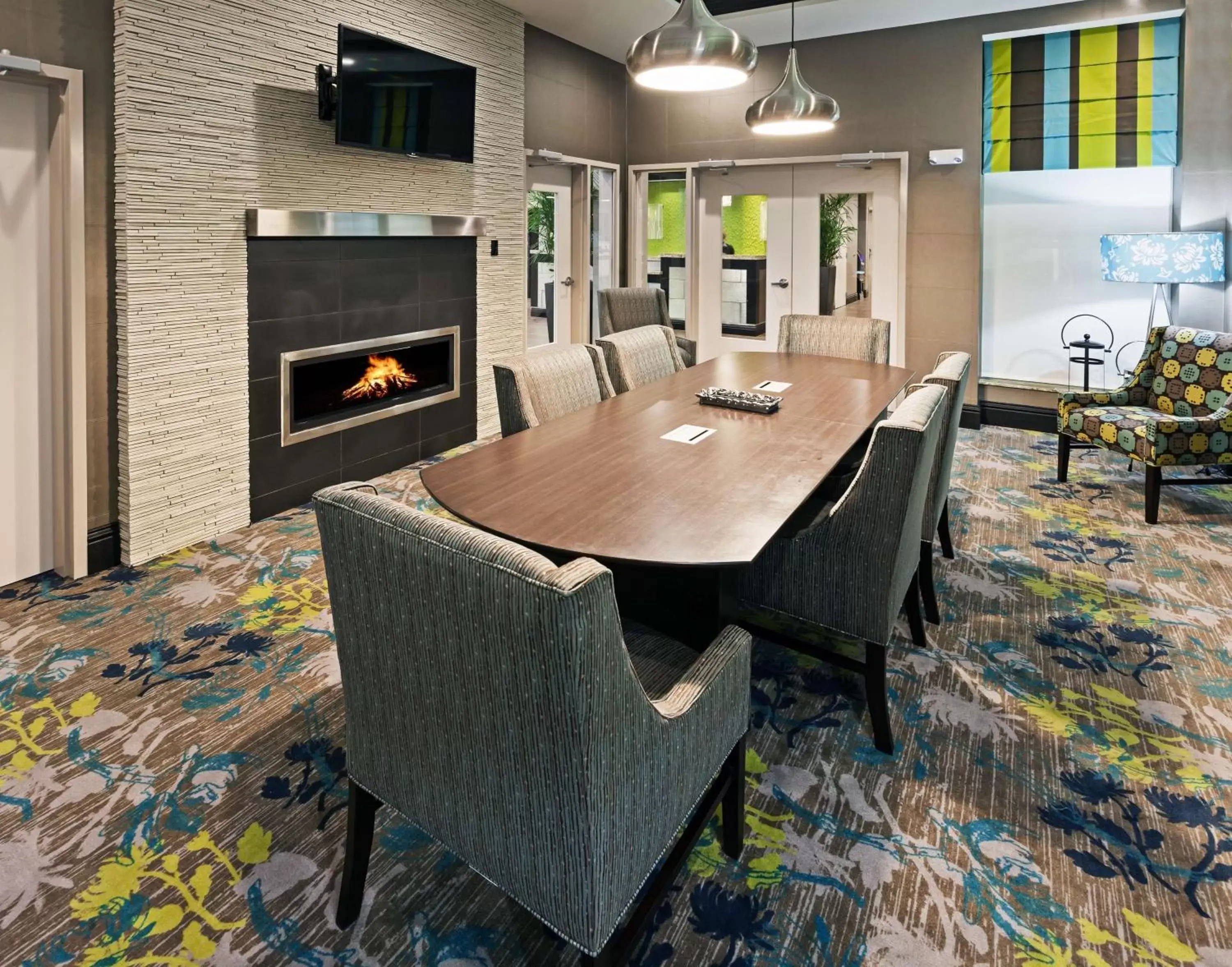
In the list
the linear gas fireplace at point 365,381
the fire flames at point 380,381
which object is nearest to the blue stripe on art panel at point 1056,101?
the linear gas fireplace at point 365,381

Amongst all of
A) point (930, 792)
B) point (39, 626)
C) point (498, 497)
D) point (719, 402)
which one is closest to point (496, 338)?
point (719, 402)

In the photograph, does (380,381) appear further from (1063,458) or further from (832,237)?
(1063,458)

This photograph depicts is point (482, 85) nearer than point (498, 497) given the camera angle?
No

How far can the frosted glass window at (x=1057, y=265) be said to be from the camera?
539 cm

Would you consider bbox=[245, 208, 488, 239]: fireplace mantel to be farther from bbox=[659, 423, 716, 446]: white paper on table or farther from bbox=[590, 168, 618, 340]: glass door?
bbox=[659, 423, 716, 446]: white paper on table

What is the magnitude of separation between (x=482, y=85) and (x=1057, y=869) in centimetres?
508

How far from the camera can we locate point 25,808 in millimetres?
1894

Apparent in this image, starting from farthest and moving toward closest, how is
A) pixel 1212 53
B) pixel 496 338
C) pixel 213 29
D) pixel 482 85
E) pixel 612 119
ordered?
pixel 612 119
pixel 496 338
pixel 482 85
pixel 1212 53
pixel 213 29

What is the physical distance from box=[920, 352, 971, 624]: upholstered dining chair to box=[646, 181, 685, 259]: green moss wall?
Result: 14.4 feet

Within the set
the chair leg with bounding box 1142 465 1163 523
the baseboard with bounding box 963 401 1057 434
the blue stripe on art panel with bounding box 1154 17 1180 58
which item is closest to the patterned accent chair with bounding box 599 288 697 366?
the baseboard with bounding box 963 401 1057 434

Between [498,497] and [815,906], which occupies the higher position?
[498,497]

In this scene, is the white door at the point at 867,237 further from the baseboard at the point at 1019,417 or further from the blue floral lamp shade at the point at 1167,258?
the blue floral lamp shade at the point at 1167,258

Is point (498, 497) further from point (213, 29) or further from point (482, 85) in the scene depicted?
point (482, 85)

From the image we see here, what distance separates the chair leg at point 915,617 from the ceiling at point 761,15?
4.31 m
